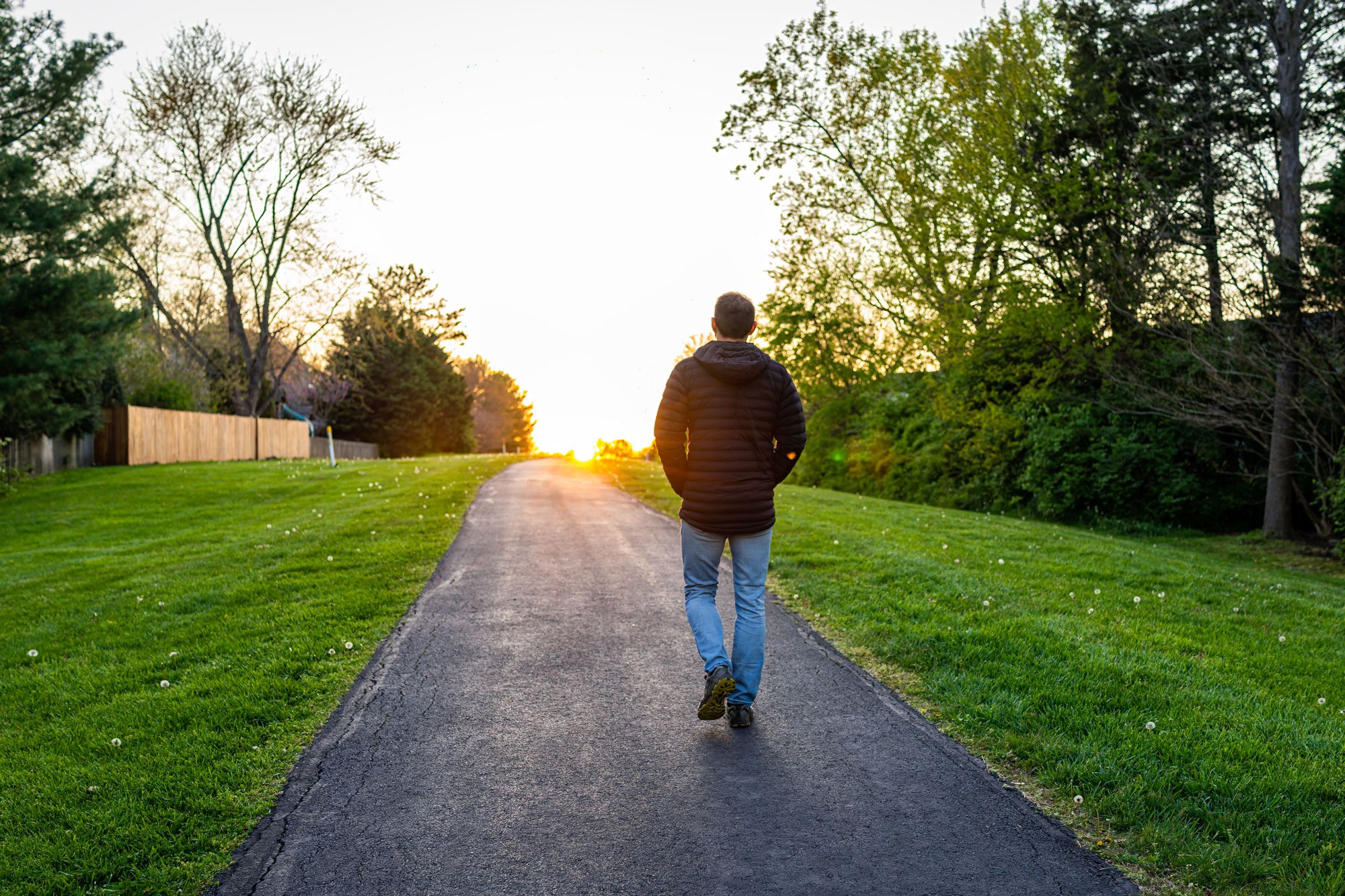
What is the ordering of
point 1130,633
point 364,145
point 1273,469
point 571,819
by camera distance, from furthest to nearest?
point 364,145, point 1273,469, point 1130,633, point 571,819

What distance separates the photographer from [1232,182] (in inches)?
636

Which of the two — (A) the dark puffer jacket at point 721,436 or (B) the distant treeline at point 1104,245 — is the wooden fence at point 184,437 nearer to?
(B) the distant treeline at point 1104,245

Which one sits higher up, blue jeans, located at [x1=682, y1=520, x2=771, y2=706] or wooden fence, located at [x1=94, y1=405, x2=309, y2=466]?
wooden fence, located at [x1=94, y1=405, x2=309, y2=466]

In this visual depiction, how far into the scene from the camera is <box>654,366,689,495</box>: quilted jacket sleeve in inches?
185

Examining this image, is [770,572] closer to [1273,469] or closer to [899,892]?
[899,892]

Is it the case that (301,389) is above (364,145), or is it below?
below

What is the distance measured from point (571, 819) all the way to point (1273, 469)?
16515 mm

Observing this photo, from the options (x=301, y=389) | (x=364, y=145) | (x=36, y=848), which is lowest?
(x=36, y=848)

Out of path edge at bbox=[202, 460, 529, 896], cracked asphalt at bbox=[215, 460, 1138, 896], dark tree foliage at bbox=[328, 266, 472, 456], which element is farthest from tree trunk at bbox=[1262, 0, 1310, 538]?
dark tree foliage at bbox=[328, 266, 472, 456]

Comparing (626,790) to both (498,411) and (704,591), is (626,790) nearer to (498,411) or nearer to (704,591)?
(704,591)

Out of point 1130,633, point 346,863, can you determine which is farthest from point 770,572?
point 346,863

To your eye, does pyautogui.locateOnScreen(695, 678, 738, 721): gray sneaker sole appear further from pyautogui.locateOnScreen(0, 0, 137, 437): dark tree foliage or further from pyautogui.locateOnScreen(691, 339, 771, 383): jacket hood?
pyautogui.locateOnScreen(0, 0, 137, 437): dark tree foliage

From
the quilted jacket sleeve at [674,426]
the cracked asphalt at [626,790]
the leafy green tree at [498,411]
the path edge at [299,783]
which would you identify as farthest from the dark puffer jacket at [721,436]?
the leafy green tree at [498,411]

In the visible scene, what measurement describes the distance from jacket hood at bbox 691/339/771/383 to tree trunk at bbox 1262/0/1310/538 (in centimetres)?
1406
